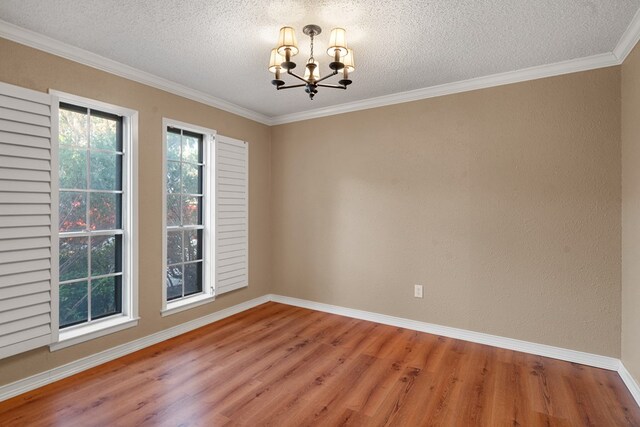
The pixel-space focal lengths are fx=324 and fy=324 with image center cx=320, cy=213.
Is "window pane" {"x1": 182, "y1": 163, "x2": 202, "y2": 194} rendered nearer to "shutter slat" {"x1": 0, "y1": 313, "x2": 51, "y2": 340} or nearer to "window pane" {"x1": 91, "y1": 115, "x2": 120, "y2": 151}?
"window pane" {"x1": 91, "y1": 115, "x2": 120, "y2": 151}

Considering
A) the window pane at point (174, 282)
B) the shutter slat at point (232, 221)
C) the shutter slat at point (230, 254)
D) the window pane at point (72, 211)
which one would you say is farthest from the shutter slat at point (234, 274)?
the window pane at point (72, 211)

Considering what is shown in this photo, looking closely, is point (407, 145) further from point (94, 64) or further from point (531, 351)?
point (94, 64)

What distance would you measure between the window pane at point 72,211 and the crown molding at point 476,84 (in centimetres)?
261

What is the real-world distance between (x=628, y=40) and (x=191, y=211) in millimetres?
4085

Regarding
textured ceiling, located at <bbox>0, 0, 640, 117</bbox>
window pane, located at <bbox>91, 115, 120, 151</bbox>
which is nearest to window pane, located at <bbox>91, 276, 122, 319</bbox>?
window pane, located at <bbox>91, 115, 120, 151</bbox>

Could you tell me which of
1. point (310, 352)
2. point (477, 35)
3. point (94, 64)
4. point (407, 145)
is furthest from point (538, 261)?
point (94, 64)

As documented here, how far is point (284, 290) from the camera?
4484 mm

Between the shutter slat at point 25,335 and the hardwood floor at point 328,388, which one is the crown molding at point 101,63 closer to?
the shutter slat at point 25,335

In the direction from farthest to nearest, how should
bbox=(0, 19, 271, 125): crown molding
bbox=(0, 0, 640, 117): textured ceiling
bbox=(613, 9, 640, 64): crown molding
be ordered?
1. bbox=(0, 19, 271, 125): crown molding
2. bbox=(613, 9, 640, 64): crown molding
3. bbox=(0, 0, 640, 117): textured ceiling

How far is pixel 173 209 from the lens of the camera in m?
3.45

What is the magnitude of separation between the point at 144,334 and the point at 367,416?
220 cm

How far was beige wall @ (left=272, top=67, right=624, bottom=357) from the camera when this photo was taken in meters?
2.70

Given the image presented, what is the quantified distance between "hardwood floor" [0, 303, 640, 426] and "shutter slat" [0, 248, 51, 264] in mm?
948

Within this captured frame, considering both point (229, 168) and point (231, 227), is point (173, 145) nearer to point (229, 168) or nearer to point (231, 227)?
point (229, 168)
